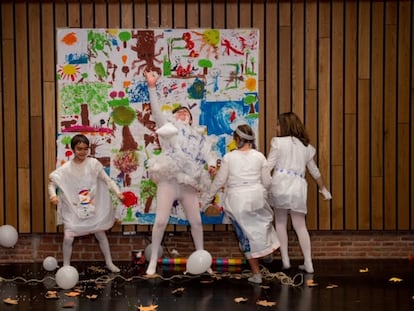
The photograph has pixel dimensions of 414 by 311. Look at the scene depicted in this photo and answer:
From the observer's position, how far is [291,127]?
272 inches

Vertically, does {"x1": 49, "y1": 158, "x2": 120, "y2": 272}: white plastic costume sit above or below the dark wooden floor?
above

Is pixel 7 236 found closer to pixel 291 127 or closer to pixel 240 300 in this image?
pixel 240 300

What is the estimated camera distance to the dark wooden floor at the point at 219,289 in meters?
5.54

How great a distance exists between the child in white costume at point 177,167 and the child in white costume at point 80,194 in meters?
0.48

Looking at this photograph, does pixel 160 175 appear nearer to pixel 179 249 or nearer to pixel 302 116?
pixel 179 249

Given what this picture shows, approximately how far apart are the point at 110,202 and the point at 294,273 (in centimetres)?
205

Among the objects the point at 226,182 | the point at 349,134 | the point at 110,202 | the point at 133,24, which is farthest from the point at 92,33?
the point at 349,134

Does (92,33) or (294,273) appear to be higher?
(92,33)

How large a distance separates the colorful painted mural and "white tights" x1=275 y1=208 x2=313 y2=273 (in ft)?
3.52

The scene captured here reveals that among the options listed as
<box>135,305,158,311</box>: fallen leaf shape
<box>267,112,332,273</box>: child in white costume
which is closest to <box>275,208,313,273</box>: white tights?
<box>267,112,332,273</box>: child in white costume

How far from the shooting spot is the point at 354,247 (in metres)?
7.75

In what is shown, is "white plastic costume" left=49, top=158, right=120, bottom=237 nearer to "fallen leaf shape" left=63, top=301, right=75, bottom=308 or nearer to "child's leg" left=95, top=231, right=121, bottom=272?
"child's leg" left=95, top=231, right=121, bottom=272

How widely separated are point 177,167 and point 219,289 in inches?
50.9

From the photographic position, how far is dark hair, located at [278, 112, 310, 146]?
6914 mm
